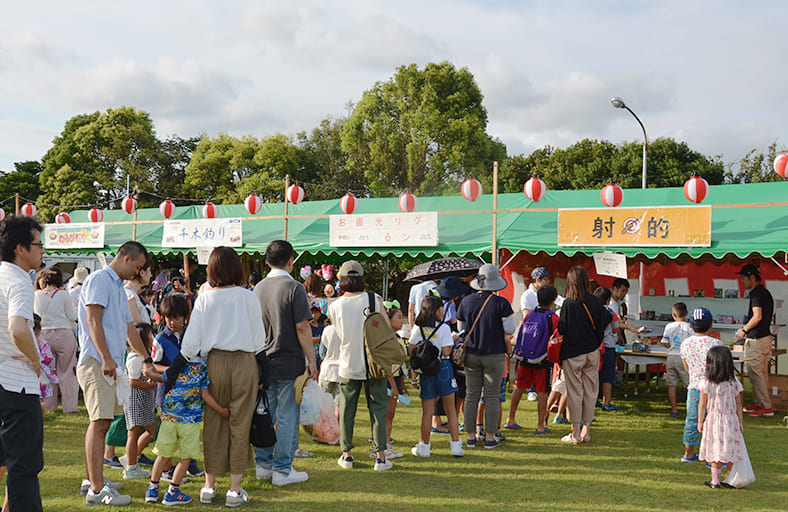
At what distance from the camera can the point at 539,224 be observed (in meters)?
10.2

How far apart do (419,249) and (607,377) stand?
13.1ft

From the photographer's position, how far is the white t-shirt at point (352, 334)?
4754 millimetres

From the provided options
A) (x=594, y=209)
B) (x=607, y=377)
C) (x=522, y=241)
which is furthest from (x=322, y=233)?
(x=607, y=377)

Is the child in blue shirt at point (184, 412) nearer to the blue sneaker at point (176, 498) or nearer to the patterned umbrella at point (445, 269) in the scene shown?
the blue sneaker at point (176, 498)

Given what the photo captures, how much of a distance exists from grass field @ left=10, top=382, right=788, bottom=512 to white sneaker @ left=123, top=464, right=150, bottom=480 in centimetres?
9

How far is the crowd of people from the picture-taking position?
3.06 m

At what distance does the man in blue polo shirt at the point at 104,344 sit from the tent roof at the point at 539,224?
6.39 metres

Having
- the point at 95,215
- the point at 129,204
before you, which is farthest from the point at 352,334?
the point at 95,215

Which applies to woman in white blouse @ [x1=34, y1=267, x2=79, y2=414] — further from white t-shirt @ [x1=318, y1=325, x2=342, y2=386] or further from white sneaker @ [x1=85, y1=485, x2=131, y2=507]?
white t-shirt @ [x1=318, y1=325, x2=342, y2=386]

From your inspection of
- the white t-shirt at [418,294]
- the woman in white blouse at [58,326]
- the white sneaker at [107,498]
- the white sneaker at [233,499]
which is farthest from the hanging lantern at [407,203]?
the white sneaker at [107,498]

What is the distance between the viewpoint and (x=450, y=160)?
96.7 ft

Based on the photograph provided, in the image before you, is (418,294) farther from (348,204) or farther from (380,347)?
(348,204)

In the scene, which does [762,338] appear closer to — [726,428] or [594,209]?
[594,209]

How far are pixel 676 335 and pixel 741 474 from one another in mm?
2867
